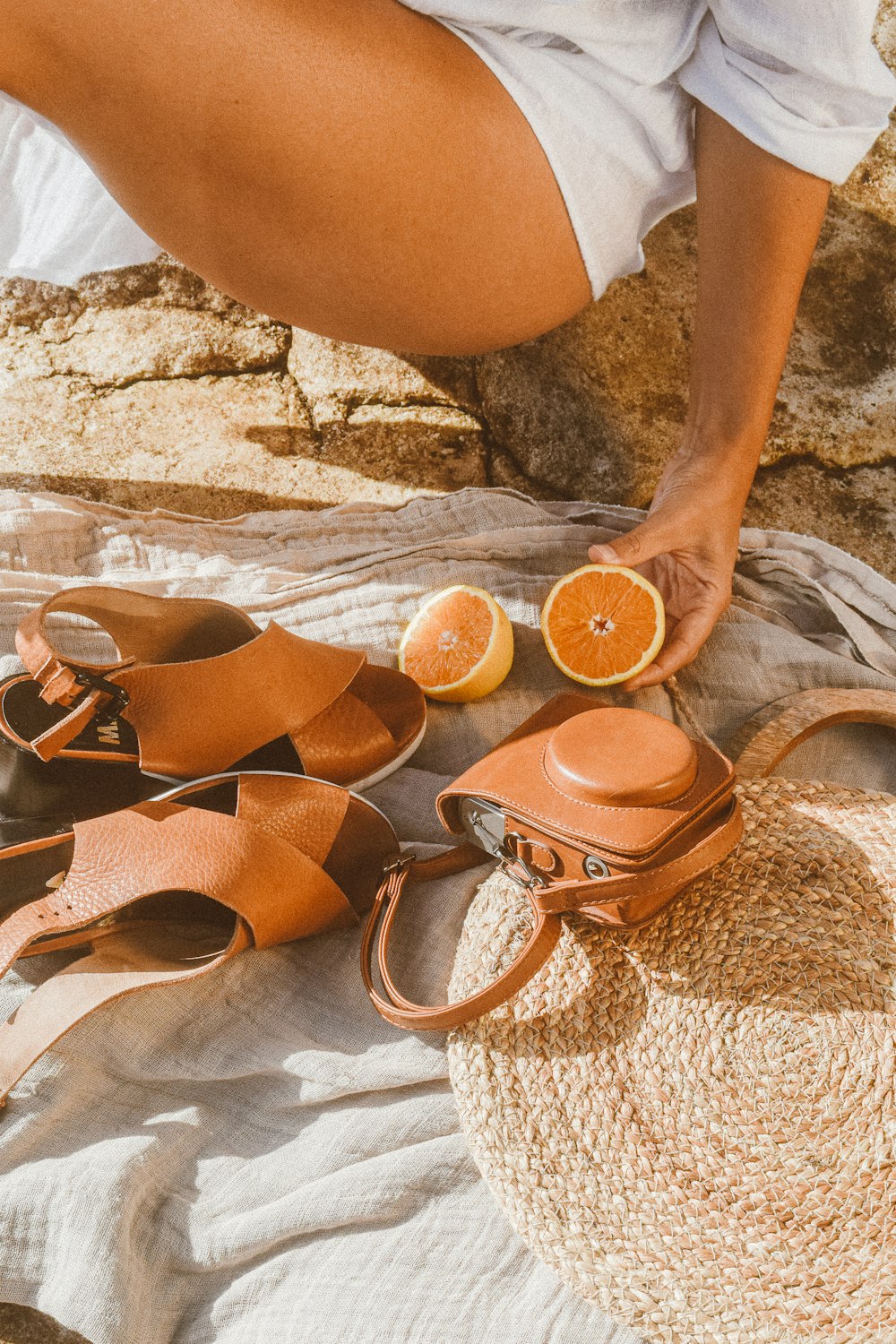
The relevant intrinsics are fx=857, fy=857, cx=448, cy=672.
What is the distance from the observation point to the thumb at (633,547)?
1307mm

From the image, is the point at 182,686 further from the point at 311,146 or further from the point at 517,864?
the point at 311,146

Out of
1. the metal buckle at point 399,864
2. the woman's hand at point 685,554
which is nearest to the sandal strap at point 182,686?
the metal buckle at point 399,864

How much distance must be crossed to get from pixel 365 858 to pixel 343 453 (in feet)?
3.19

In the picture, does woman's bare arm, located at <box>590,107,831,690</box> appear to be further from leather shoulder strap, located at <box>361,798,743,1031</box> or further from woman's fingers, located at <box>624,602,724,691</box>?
leather shoulder strap, located at <box>361,798,743,1031</box>

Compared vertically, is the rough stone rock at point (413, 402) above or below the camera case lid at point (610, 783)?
above

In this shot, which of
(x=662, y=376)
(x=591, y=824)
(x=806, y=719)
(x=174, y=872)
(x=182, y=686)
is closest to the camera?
(x=591, y=824)

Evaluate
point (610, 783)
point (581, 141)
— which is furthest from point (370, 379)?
point (610, 783)

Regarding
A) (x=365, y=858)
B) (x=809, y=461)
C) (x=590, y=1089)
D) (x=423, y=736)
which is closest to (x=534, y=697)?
(x=423, y=736)

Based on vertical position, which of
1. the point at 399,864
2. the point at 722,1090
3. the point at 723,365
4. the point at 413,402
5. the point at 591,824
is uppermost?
the point at 723,365

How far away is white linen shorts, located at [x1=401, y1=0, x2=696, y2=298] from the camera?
1.15 meters

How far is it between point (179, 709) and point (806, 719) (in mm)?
890

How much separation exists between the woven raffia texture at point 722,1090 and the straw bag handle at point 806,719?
0.49ft

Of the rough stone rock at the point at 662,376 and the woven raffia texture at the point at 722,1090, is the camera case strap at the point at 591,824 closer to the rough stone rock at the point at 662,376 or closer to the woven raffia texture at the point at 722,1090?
the woven raffia texture at the point at 722,1090

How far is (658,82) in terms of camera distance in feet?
3.93
